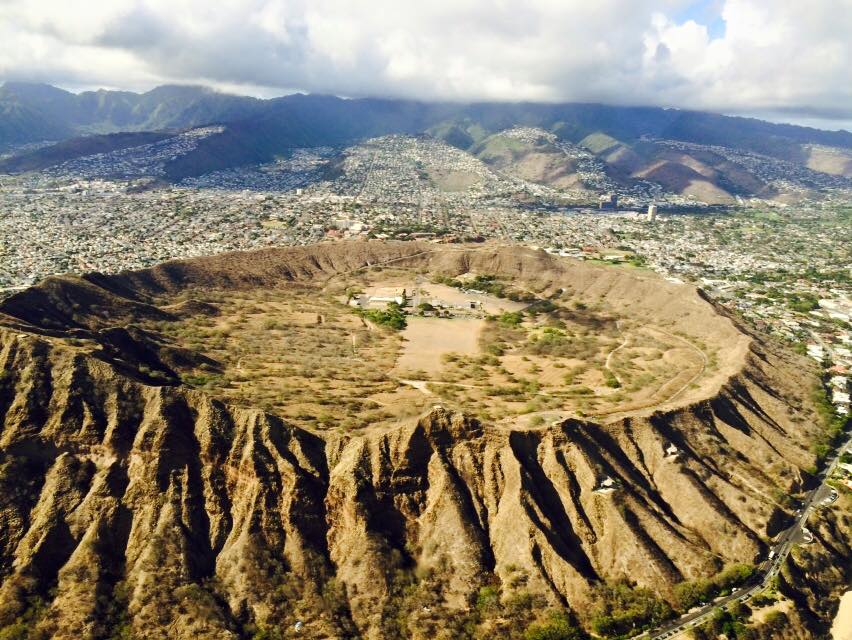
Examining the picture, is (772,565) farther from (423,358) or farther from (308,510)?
(423,358)

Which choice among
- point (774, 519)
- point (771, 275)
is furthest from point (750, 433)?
point (771, 275)

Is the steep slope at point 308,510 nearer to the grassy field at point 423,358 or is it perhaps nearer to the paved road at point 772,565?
the paved road at point 772,565

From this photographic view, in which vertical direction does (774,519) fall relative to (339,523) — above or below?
below

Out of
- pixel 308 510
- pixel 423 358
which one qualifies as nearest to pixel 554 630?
pixel 308 510

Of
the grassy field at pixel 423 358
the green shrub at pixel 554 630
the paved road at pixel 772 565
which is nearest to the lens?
the green shrub at pixel 554 630

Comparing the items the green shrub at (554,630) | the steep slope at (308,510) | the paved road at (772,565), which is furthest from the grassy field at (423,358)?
the green shrub at (554,630)

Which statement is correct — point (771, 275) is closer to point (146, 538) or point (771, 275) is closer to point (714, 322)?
point (714, 322)
